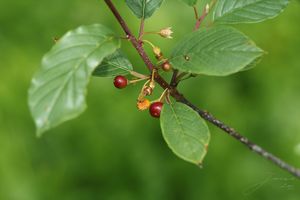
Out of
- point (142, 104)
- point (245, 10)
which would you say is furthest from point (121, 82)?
point (245, 10)

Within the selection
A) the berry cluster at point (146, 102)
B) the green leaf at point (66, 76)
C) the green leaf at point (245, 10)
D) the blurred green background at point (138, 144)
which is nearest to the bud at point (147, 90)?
the berry cluster at point (146, 102)

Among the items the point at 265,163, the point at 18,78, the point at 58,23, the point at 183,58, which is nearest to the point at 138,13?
the point at 183,58

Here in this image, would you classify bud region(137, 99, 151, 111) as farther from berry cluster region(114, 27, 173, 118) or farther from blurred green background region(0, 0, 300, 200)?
blurred green background region(0, 0, 300, 200)

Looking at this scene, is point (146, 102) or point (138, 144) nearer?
point (146, 102)

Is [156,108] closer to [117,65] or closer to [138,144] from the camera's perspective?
[117,65]

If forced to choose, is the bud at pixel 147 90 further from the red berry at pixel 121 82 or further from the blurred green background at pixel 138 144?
the blurred green background at pixel 138 144
